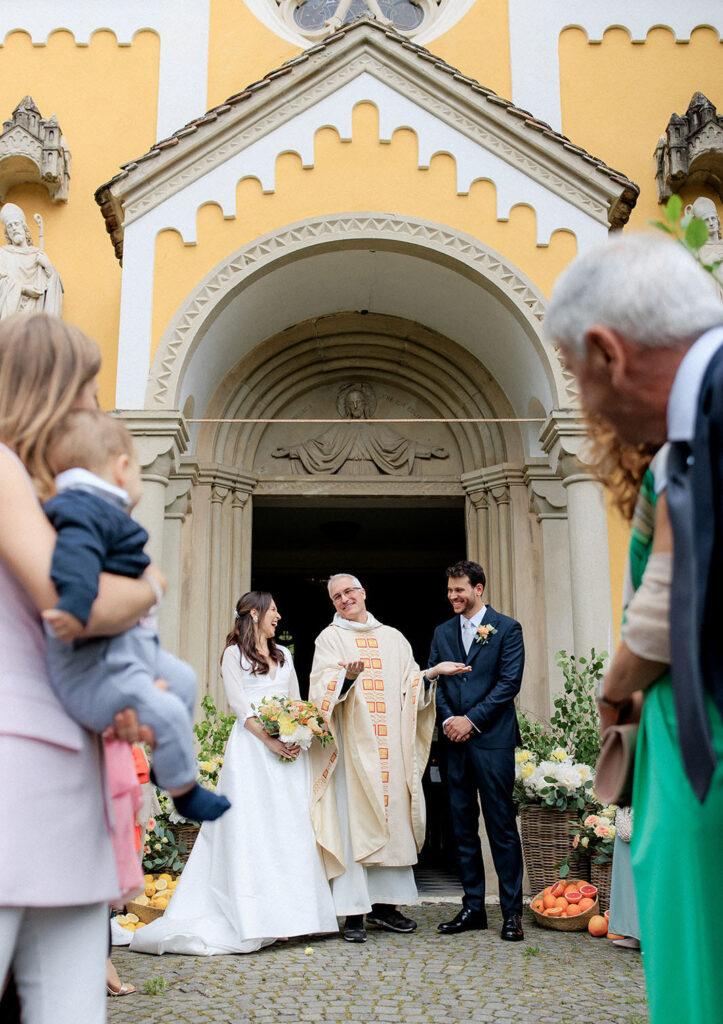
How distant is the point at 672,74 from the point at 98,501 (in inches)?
394

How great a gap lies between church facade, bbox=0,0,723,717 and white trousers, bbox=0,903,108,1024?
19.6 feet

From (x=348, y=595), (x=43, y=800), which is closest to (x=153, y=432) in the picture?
(x=348, y=595)

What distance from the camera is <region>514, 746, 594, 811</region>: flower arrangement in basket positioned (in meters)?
6.25

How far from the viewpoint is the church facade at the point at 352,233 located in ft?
26.3

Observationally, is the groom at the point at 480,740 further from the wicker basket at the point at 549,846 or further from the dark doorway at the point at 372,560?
the dark doorway at the point at 372,560

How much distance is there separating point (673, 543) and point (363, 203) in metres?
7.04

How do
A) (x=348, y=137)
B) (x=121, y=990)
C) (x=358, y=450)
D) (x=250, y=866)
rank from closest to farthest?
(x=121, y=990), (x=250, y=866), (x=348, y=137), (x=358, y=450)

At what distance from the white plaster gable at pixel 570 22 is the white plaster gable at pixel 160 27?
10.2ft

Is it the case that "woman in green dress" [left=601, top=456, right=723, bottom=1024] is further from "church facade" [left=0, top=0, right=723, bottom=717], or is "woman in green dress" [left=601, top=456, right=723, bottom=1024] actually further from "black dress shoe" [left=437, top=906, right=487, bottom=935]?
"church facade" [left=0, top=0, right=723, bottom=717]

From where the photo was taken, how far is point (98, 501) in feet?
5.81

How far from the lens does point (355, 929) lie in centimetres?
563

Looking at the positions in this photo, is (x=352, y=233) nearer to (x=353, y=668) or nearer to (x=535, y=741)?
(x=353, y=668)

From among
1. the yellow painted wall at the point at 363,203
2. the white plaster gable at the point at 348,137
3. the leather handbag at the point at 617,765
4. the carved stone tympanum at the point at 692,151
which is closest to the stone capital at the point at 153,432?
the white plaster gable at the point at 348,137

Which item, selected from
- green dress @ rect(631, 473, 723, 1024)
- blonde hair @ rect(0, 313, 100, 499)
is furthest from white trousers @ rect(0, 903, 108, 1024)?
green dress @ rect(631, 473, 723, 1024)
